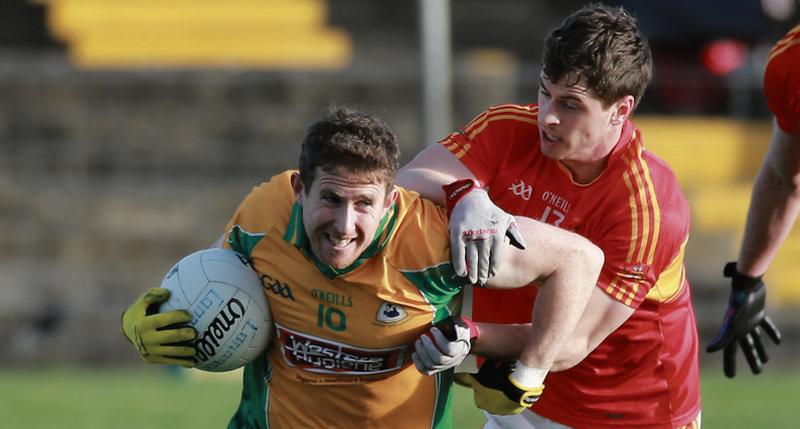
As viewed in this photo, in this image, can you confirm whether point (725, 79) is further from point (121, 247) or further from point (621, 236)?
point (621, 236)

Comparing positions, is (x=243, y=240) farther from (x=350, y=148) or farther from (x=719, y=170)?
(x=719, y=170)

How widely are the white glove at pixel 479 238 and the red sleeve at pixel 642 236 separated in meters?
0.63

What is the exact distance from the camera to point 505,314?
511 centimetres

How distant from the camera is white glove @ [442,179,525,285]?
423 cm

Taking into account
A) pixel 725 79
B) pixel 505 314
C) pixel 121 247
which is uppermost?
pixel 505 314

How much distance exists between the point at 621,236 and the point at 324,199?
44.9 inches

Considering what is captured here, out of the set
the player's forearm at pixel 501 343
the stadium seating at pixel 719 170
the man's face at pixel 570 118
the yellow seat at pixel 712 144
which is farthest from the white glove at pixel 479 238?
the yellow seat at pixel 712 144

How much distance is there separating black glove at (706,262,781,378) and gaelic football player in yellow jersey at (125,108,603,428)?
1470mm

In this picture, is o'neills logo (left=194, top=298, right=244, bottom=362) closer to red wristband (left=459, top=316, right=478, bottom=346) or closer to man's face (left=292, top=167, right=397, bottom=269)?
man's face (left=292, top=167, right=397, bottom=269)

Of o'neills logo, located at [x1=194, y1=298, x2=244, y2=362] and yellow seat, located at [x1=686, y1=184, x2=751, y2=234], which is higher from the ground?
o'neills logo, located at [x1=194, y1=298, x2=244, y2=362]

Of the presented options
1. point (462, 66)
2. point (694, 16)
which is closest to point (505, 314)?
point (462, 66)

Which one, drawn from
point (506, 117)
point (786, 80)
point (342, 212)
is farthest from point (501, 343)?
point (786, 80)

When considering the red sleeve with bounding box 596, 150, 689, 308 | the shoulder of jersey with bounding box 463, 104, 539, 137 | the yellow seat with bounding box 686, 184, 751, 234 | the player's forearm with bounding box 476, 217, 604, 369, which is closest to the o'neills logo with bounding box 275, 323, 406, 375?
the player's forearm with bounding box 476, 217, 604, 369

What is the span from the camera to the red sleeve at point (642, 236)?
484cm
